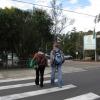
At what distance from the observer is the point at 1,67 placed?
25.3 metres

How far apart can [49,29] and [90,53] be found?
32.4 metres

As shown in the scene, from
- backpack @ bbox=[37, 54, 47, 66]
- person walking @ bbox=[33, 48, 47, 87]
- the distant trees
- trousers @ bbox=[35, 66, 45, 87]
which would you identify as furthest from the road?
the distant trees

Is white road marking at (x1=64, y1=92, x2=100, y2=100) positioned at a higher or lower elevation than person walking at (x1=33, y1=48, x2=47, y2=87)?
lower

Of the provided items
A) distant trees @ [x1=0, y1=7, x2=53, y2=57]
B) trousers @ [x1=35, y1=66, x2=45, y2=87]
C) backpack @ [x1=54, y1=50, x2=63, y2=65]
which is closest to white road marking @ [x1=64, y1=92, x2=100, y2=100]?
backpack @ [x1=54, y1=50, x2=63, y2=65]

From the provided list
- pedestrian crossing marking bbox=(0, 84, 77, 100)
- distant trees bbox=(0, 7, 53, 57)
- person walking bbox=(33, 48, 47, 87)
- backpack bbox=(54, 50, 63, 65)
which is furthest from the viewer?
distant trees bbox=(0, 7, 53, 57)

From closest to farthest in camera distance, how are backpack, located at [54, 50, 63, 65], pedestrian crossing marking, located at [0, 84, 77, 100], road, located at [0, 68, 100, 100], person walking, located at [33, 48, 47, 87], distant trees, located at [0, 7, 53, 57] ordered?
pedestrian crossing marking, located at [0, 84, 77, 100] < road, located at [0, 68, 100, 100] < backpack, located at [54, 50, 63, 65] < person walking, located at [33, 48, 47, 87] < distant trees, located at [0, 7, 53, 57]

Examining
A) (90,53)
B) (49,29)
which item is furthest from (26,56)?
(90,53)

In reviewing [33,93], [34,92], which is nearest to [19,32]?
[34,92]

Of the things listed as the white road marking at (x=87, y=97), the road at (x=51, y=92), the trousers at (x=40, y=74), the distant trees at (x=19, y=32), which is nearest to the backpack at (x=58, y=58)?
the trousers at (x=40, y=74)

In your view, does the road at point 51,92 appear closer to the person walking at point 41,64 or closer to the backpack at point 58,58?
the person walking at point 41,64

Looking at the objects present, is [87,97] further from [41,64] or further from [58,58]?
[41,64]

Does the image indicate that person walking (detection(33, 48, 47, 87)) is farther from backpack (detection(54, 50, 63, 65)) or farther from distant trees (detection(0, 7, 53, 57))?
distant trees (detection(0, 7, 53, 57))

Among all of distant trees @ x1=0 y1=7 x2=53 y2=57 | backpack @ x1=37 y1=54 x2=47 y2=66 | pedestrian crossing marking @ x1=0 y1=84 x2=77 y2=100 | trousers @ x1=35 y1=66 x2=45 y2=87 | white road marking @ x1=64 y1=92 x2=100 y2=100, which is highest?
distant trees @ x1=0 y1=7 x2=53 y2=57

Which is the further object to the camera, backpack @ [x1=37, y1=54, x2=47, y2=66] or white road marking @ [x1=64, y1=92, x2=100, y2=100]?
backpack @ [x1=37, y1=54, x2=47, y2=66]
